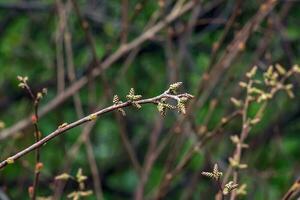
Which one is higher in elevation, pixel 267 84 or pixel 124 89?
pixel 124 89

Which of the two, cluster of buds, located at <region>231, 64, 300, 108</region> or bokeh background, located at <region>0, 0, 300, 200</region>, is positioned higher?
bokeh background, located at <region>0, 0, 300, 200</region>

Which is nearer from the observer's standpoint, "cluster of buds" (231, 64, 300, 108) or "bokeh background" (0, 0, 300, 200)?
"cluster of buds" (231, 64, 300, 108)

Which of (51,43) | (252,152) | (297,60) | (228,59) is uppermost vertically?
(51,43)

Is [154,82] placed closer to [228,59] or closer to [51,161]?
[51,161]

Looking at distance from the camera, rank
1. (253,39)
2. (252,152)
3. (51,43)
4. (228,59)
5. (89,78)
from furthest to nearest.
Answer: (51,43) → (253,39) → (252,152) → (89,78) → (228,59)

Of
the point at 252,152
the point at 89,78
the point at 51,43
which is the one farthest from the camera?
the point at 51,43

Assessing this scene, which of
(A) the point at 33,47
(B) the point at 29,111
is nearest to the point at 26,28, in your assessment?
(A) the point at 33,47

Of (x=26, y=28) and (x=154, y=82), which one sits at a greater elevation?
(x=26, y=28)

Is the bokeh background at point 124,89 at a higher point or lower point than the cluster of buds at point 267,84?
higher

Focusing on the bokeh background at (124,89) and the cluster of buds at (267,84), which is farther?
the bokeh background at (124,89)

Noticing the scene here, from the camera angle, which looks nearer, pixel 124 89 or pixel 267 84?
pixel 267 84

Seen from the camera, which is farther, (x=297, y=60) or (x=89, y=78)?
(x=297, y=60)
